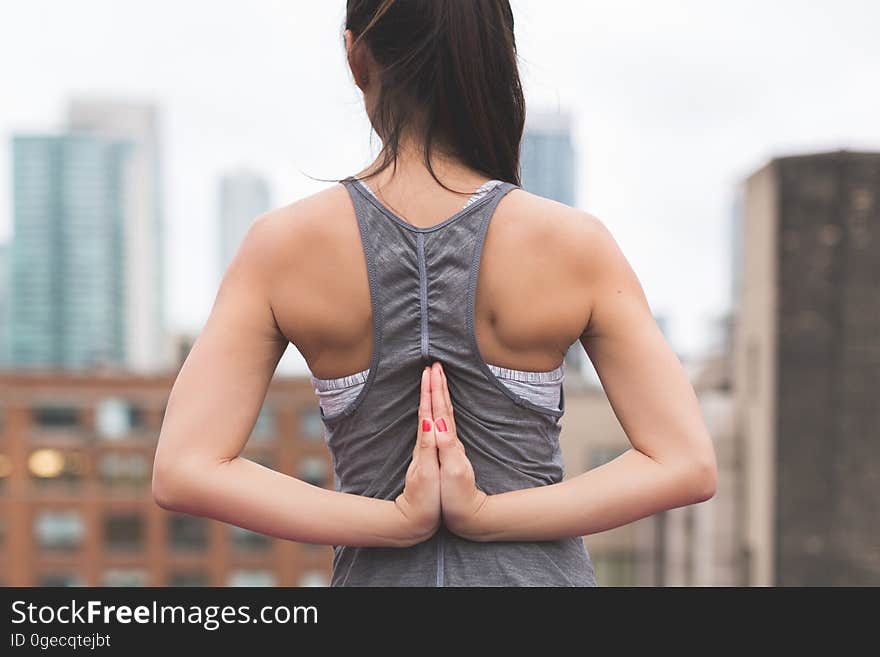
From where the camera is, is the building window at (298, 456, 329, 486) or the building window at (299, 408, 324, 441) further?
the building window at (298, 456, 329, 486)

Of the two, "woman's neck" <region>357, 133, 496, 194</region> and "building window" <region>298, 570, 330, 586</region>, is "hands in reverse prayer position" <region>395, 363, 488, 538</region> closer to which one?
"woman's neck" <region>357, 133, 496, 194</region>

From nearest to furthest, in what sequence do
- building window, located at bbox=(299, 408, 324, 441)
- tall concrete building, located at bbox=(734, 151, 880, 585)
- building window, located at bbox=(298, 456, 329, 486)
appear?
tall concrete building, located at bbox=(734, 151, 880, 585)
building window, located at bbox=(299, 408, 324, 441)
building window, located at bbox=(298, 456, 329, 486)

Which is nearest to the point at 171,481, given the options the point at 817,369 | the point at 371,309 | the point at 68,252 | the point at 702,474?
the point at 371,309

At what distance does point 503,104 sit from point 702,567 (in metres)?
27.7

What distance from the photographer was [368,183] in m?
1.39

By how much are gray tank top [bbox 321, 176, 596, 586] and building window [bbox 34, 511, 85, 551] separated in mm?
53805

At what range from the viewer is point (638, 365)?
1365mm

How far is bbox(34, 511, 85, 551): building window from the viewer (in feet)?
166

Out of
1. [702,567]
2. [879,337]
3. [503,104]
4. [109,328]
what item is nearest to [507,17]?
[503,104]

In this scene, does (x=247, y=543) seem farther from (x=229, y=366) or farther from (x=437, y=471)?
(x=437, y=471)

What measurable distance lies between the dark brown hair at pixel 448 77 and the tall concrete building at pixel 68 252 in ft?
218

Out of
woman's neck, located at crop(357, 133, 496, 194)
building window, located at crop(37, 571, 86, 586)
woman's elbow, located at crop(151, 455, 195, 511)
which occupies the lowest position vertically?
building window, located at crop(37, 571, 86, 586)

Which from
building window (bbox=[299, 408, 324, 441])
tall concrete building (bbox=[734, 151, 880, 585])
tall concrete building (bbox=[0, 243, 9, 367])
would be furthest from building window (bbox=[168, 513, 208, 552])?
tall concrete building (bbox=[734, 151, 880, 585])
